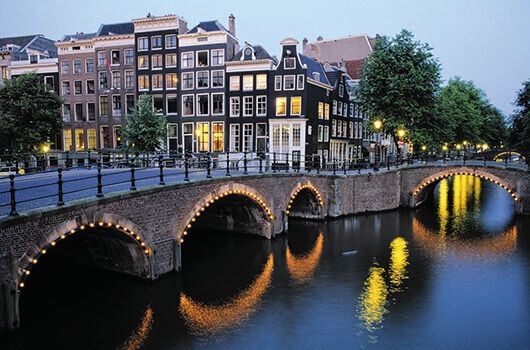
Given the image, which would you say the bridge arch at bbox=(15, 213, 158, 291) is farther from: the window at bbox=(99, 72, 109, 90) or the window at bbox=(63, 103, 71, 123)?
the window at bbox=(63, 103, 71, 123)

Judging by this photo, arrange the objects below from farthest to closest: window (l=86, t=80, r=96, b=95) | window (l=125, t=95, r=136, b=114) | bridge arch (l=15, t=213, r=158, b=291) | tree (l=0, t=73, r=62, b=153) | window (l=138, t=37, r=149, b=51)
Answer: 1. window (l=86, t=80, r=96, b=95)
2. window (l=125, t=95, r=136, b=114)
3. window (l=138, t=37, r=149, b=51)
4. tree (l=0, t=73, r=62, b=153)
5. bridge arch (l=15, t=213, r=158, b=291)

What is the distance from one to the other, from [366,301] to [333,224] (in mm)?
11410

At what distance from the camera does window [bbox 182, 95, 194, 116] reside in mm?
39812

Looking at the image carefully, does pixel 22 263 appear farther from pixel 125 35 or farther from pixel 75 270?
pixel 125 35

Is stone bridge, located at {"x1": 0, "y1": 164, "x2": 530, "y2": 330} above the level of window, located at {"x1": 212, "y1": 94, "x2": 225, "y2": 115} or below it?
below

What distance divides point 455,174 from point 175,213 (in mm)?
22102

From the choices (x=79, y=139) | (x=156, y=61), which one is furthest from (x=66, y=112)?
(x=156, y=61)

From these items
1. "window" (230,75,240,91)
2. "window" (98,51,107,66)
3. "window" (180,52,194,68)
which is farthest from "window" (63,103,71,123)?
"window" (230,75,240,91)

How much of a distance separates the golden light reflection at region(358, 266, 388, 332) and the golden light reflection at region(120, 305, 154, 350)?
6180mm

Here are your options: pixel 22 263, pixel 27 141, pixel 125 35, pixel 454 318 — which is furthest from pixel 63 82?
pixel 454 318

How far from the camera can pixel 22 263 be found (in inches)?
396

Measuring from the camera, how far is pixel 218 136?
3950 cm

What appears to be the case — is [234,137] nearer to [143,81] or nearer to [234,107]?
[234,107]

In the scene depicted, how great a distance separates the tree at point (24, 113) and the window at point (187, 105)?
38.6ft
